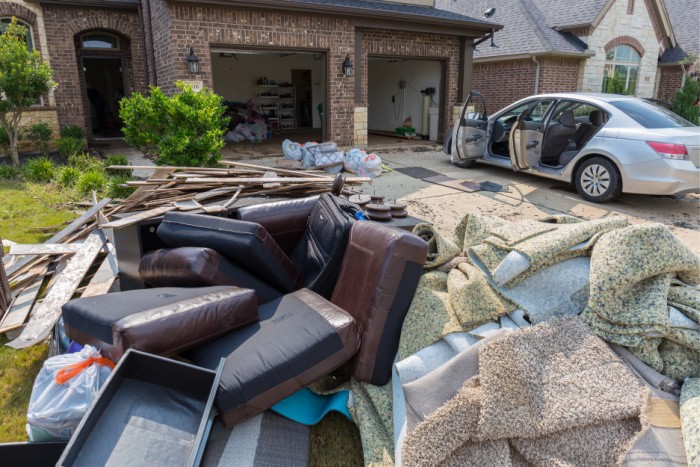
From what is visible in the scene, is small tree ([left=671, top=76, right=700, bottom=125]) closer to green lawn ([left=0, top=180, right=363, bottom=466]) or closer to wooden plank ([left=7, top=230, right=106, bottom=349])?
green lawn ([left=0, top=180, right=363, bottom=466])

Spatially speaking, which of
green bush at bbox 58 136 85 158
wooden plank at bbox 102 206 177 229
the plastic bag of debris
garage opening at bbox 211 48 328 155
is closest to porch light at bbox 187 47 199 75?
green bush at bbox 58 136 85 158

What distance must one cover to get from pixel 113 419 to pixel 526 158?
306 inches

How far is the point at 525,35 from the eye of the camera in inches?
655

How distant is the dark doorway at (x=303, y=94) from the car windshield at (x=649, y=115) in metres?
13.9

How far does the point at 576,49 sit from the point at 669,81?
6.70m

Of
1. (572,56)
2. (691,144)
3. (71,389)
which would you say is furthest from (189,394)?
(572,56)

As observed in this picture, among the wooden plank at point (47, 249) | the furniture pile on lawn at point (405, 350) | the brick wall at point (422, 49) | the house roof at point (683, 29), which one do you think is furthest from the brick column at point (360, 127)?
the house roof at point (683, 29)

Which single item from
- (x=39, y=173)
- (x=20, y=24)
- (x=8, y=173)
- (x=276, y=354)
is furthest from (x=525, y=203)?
(x=20, y=24)

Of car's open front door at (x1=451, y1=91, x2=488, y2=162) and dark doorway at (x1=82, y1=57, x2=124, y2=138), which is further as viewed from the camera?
dark doorway at (x1=82, y1=57, x2=124, y2=138)

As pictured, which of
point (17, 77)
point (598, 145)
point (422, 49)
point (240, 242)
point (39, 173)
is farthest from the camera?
point (422, 49)

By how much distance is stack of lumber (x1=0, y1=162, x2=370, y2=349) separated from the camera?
341cm

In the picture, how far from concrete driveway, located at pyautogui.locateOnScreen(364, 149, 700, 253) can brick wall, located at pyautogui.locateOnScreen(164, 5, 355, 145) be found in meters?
3.58

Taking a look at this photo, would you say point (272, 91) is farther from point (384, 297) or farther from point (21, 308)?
point (384, 297)

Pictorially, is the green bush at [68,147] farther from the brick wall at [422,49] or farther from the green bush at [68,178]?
the brick wall at [422,49]
